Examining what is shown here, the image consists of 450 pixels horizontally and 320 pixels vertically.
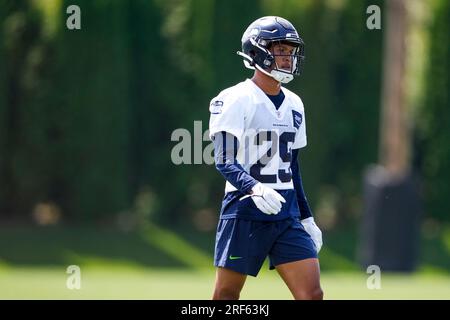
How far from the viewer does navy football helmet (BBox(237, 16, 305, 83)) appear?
6602 mm

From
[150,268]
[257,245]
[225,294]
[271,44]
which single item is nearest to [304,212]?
[257,245]

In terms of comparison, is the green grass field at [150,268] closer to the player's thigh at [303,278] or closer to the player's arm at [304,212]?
→ the player's arm at [304,212]

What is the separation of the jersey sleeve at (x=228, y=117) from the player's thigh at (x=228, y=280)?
79 cm

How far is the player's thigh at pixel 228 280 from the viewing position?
643cm

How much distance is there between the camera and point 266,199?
6219 mm

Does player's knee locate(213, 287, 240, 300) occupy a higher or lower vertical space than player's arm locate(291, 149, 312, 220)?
lower

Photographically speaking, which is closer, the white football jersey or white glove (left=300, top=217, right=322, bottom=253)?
the white football jersey

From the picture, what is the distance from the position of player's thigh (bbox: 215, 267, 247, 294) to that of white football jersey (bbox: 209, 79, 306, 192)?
50cm

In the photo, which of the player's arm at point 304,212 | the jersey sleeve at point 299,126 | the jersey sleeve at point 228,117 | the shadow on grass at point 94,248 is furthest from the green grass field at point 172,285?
the jersey sleeve at point 228,117

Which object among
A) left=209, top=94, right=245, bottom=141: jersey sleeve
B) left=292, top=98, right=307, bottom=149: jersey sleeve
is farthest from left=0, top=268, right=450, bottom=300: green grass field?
left=209, top=94, right=245, bottom=141: jersey sleeve

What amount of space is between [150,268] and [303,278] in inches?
354

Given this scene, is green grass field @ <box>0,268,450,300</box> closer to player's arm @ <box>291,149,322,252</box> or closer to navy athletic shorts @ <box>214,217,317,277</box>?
player's arm @ <box>291,149,322,252</box>

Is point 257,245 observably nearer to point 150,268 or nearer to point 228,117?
point 228,117

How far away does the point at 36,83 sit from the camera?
52.7ft
